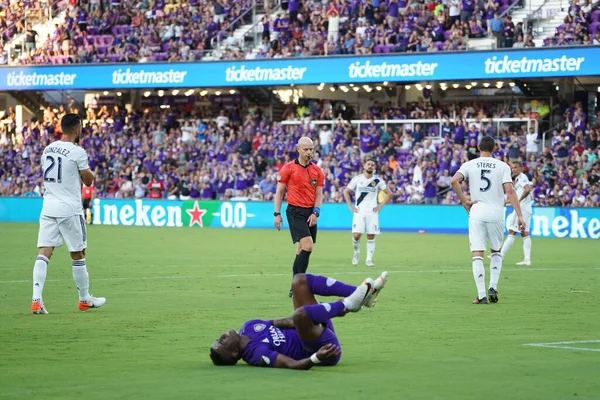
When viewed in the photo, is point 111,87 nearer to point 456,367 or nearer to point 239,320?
point 239,320

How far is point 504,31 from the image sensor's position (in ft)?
135

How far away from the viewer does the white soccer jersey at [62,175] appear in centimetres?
1355

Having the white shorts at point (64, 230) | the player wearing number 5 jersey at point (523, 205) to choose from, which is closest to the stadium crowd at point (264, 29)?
the player wearing number 5 jersey at point (523, 205)

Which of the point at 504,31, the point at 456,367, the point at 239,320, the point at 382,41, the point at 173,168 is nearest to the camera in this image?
the point at 456,367

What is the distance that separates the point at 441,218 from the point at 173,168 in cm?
1403

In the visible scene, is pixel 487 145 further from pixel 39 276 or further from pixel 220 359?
pixel 220 359

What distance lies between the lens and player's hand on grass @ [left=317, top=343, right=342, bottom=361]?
883 centimetres

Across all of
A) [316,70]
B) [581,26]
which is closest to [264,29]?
[316,70]

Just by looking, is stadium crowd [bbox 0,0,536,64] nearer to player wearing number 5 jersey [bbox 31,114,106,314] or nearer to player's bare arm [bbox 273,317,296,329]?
player wearing number 5 jersey [bbox 31,114,106,314]

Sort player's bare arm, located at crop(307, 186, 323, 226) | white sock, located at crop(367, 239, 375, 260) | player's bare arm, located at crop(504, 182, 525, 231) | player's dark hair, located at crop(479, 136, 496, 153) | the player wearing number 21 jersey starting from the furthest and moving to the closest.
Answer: the player wearing number 21 jersey < white sock, located at crop(367, 239, 375, 260) < player's bare arm, located at crop(307, 186, 323, 226) < player's bare arm, located at crop(504, 182, 525, 231) < player's dark hair, located at crop(479, 136, 496, 153)

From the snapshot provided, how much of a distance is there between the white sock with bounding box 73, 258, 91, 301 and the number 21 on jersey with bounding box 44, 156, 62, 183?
3.53ft

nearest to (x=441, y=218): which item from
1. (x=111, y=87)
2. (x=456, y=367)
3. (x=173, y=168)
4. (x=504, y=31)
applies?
(x=504, y=31)

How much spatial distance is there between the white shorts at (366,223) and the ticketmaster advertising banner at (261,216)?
11.9m

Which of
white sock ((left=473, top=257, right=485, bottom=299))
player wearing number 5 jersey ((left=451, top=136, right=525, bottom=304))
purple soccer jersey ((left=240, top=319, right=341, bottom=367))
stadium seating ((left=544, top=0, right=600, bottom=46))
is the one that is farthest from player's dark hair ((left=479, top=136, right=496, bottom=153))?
stadium seating ((left=544, top=0, right=600, bottom=46))
